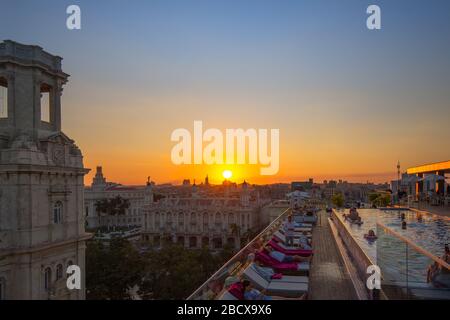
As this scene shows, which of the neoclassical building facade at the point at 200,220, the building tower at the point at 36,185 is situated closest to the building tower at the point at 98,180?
the neoclassical building facade at the point at 200,220

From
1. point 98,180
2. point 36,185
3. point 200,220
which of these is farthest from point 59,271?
point 98,180

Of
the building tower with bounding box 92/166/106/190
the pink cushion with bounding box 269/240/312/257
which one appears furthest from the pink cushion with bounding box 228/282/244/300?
the building tower with bounding box 92/166/106/190

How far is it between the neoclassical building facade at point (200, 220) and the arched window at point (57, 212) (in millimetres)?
51393

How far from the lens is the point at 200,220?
69125 millimetres

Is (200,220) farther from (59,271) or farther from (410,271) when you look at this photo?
(410,271)

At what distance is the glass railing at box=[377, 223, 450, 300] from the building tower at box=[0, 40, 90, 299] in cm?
1171

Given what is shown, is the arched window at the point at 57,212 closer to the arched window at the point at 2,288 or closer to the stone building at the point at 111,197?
the arched window at the point at 2,288

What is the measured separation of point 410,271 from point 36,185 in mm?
12587

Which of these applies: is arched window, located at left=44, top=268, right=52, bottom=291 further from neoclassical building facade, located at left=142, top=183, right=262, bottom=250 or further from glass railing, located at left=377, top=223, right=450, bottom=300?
neoclassical building facade, located at left=142, top=183, right=262, bottom=250

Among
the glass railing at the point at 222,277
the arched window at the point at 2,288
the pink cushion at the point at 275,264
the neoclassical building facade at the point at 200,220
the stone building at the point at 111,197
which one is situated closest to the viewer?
the glass railing at the point at 222,277

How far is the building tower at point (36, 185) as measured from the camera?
1334cm
